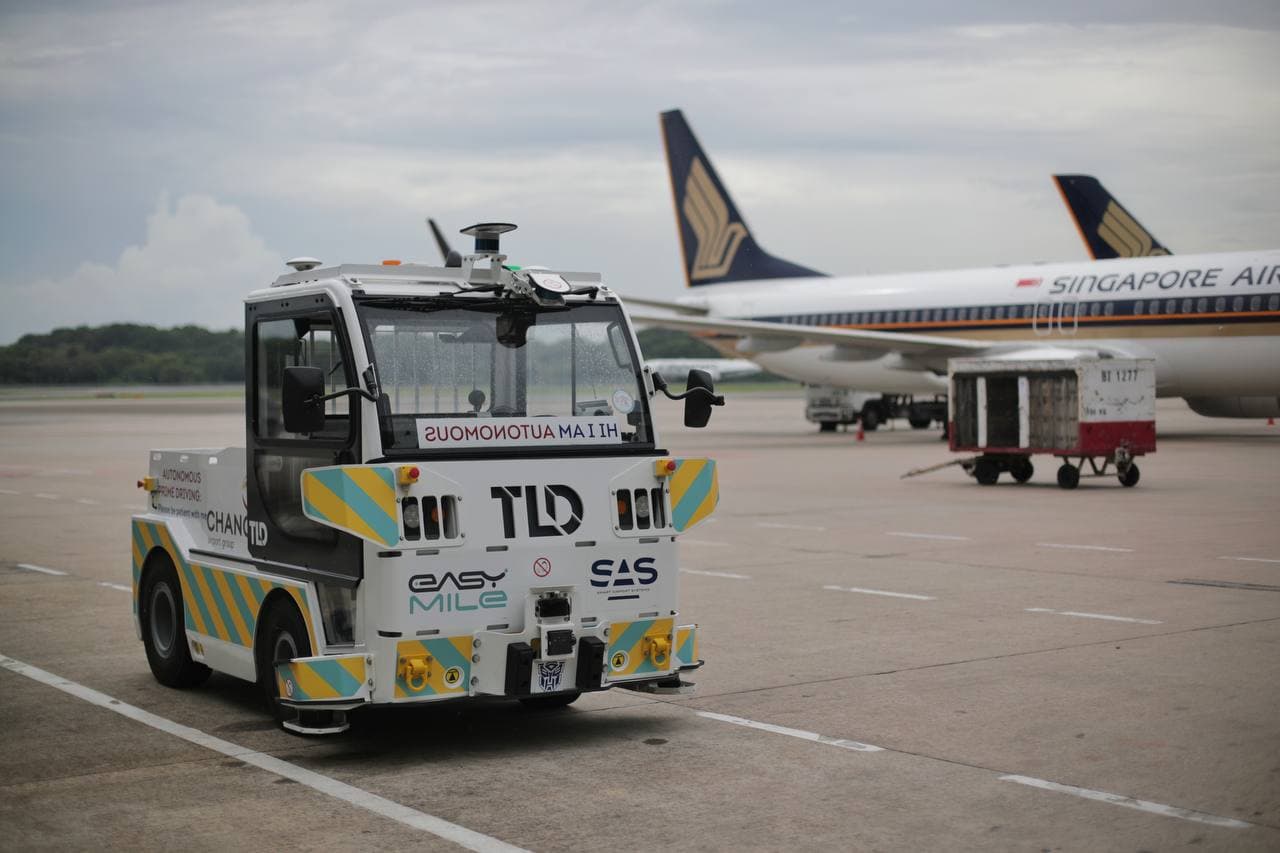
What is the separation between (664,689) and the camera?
8391 millimetres

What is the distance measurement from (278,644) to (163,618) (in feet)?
6.69

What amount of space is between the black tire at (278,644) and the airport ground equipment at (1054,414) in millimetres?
17632

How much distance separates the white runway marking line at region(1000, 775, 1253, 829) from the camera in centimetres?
620

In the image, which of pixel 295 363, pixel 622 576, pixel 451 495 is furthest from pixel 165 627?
pixel 622 576

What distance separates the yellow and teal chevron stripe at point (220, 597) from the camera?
820cm

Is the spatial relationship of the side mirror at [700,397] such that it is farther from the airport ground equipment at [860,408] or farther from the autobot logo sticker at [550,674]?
the airport ground equipment at [860,408]

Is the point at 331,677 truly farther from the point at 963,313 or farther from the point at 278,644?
the point at 963,313

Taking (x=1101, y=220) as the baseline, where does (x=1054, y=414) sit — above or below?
below

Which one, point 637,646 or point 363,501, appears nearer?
point 363,501

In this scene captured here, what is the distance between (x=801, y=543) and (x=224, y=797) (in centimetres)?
1082

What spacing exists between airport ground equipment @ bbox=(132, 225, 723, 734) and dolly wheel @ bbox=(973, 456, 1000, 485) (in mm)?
17188

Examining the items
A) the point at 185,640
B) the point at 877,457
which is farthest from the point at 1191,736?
the point at 877,457

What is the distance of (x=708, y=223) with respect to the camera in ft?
155

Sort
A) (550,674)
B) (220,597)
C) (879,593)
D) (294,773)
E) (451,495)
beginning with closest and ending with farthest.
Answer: (294,773) → (451,495) → (550,674) → (220,597) → (879,593)
